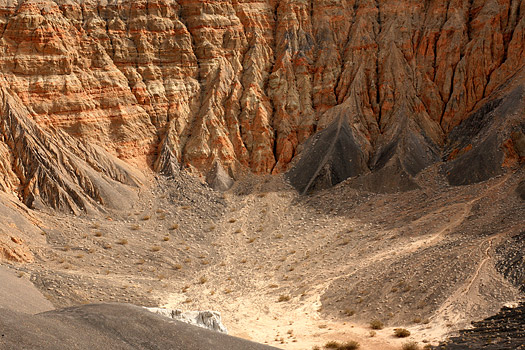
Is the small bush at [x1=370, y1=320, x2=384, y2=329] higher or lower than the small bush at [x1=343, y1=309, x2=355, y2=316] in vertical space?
higher

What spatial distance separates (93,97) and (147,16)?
823cm

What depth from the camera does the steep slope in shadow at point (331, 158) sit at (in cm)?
3625

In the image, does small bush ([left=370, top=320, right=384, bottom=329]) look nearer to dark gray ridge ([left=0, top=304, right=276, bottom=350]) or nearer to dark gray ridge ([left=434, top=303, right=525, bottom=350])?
dark gray ridge ([left=434, top=303, right=525, bottom=350])

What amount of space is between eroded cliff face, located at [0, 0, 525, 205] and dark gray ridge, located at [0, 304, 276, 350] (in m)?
21.5

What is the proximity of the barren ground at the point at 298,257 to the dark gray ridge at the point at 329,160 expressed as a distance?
3.14 ft

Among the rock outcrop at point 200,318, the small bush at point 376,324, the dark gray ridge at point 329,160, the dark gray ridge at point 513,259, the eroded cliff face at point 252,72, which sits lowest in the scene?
the small bush at point 376,324

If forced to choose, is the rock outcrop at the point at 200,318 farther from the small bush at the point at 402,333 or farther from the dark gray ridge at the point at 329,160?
the dark gray ridge at the point at 329,160

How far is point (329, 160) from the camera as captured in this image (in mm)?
36750

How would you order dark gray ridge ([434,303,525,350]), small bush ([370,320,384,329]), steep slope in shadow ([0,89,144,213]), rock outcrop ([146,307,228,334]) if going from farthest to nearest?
steep slope in shadow ([0,89,144,213]) < small bush ([370,320,384,329]) < rock outcrop ([146,307,228,334]) < dark gray ridge ([434,303,525,350])

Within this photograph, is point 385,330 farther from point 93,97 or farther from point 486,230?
point 93,97

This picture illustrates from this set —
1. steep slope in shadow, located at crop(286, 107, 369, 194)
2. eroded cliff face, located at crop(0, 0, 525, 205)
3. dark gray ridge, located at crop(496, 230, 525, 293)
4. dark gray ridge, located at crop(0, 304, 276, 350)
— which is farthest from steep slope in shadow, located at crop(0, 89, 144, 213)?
dark gray ridge, located at crop(496, 230, 525, 293)

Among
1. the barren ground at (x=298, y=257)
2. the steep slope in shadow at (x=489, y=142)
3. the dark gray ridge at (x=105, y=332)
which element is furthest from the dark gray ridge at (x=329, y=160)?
the dark gray ridge at (x=105, y=332)

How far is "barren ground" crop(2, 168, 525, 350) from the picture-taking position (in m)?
22.6

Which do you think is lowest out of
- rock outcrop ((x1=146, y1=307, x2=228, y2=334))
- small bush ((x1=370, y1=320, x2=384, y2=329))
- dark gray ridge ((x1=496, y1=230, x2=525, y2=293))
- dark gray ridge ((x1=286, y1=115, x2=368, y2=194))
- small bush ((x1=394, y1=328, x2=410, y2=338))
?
small bush ((x1=370, y1=320, x2=384, y2=329))
